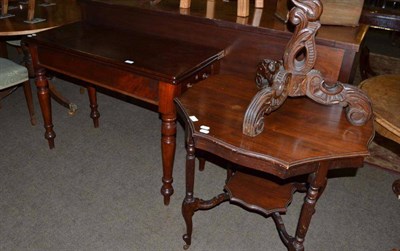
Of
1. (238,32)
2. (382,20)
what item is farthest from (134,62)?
(382,20)

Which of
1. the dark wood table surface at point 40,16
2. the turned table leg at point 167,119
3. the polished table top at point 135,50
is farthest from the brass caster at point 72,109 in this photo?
the turned table leg at point 167,119

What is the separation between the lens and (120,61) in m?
1.63

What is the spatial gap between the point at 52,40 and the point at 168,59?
0.68 m

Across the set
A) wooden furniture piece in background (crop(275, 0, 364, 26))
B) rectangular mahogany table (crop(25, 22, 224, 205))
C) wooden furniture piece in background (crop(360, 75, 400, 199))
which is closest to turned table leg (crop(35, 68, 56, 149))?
rectangular mahogany table (crop(25, 22, 224, 205))

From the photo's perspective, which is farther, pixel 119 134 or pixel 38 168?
pixel 119 134

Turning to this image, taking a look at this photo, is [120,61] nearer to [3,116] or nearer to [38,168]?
[38,168]

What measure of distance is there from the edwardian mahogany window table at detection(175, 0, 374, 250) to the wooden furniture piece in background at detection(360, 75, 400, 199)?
0.22 feet

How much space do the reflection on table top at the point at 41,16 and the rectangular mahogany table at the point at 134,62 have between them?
0.91ft

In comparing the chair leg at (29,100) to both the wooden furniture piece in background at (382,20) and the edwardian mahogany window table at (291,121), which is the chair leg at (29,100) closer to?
the edwardian mahogany window table at (291,121)

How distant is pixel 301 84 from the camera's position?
4.23 ft

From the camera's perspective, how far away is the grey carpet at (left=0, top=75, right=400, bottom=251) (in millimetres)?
1742

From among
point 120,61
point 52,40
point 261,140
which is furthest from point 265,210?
point 52,40

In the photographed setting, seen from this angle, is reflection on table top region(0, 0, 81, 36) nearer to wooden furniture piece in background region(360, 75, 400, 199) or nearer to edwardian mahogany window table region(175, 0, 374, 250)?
edwardian mahogany window table region(175, 0, 374, 250)

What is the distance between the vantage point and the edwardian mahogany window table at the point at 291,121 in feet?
3.73
